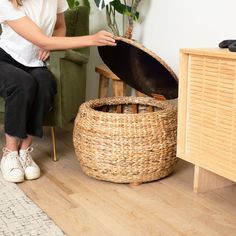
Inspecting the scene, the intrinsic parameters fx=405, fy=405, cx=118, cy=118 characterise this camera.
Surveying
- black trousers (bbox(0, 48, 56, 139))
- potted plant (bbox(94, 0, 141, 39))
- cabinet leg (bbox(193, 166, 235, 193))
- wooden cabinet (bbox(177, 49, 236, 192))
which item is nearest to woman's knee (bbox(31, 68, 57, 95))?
black trousers (bbox(0, 48, 56, 139))

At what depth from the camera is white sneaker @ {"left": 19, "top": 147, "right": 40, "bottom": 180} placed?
183cm

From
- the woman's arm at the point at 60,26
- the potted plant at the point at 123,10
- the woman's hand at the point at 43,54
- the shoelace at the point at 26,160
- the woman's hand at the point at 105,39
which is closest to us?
the woman's hand at the point at 105,39

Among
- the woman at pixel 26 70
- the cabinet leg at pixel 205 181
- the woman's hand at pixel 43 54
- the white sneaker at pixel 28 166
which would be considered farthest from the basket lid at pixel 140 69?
the white sneaker at pixel 28 166

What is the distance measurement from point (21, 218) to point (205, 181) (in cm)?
76

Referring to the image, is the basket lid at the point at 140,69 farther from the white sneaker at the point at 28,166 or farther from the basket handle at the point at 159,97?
the white sneaker at the point at 28,166

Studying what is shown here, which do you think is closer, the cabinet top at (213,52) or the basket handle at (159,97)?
the cabinet top at (213,52)

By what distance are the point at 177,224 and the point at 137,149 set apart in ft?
1.25

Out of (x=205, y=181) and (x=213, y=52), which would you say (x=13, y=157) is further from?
(x=213, y=52)

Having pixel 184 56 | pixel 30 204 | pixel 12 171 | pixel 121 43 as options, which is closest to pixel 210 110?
pixel 184 56

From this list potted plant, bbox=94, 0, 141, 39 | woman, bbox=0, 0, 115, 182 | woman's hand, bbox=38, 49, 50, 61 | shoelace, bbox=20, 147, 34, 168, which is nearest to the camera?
woman, bbox=0, 0, 115, 182

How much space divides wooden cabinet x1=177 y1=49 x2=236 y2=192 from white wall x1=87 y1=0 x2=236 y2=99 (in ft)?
1.42

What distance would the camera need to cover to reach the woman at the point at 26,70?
69.4 inches

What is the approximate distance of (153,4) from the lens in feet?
7.59

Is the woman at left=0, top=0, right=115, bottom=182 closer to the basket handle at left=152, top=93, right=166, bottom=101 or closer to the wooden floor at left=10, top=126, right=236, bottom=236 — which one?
the wooden floor at left=10, top=126, right=236, bottom=236
